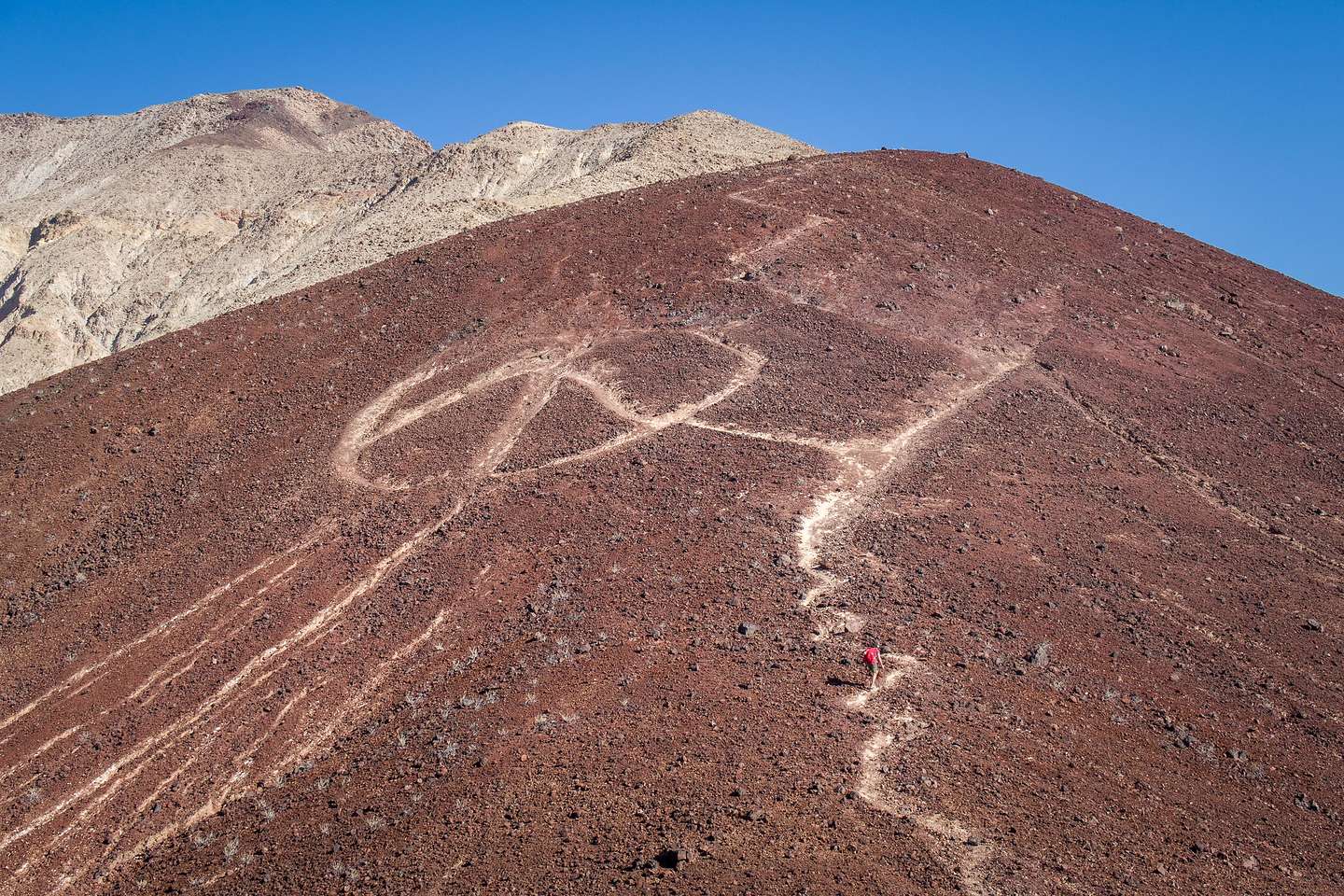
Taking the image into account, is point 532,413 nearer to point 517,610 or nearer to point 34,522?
point 517,610

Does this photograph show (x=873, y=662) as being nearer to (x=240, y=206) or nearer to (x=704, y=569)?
(x=704, y=569)

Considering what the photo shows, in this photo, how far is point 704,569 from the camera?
617 inches

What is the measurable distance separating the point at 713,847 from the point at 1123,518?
11397 mm

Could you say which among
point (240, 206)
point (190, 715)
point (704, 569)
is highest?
point (240, 206)

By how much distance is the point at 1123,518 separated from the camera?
699 inches

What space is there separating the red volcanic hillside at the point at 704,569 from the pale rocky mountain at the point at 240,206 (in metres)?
22.9

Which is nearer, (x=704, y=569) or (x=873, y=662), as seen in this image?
(x=873, y=662)

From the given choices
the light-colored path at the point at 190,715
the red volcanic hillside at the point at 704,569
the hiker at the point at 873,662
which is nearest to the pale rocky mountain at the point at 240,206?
the red volcanic hillside at the point at 704,569

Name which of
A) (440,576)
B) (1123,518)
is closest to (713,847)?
(440,576)

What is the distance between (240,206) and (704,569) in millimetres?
64367

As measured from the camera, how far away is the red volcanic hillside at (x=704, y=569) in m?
11.2

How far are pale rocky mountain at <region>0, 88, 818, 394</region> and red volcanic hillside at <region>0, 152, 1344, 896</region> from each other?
75.1 ft

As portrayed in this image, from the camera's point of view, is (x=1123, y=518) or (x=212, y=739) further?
(x=1123, y=518)

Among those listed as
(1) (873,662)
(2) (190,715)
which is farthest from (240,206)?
(1) (873,662)
